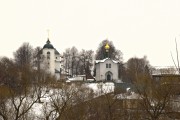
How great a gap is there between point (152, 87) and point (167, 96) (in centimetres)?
177

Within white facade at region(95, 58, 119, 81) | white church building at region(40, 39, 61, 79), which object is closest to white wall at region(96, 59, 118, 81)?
white facade at region(95, 58, 119, 81)

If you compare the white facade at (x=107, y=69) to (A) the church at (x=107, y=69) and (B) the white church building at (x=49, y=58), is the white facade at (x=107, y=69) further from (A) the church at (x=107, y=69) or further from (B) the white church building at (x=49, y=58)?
A: (B) the white church building at (x=49, y=58)

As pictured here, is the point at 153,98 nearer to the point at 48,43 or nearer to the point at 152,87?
the point at 152,87

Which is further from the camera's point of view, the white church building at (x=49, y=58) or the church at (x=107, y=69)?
the white church building at (x=49, y=58)

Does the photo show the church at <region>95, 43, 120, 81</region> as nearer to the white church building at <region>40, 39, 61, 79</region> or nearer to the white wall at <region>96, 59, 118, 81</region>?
the white wall at <region>96, 59, 118, 81</region>

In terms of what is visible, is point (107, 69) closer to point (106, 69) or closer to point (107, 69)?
point (107, 69)

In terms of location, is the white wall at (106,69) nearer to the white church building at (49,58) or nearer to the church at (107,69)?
the church at (107,69)

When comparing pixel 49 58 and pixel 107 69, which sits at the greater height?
pixel 49 58

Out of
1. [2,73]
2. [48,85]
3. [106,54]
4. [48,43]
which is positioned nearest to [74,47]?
[48,43]

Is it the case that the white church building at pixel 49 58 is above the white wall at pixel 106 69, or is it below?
above

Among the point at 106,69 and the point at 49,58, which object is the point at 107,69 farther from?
the point at 49,58

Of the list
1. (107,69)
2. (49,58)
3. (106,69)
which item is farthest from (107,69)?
(49,58)

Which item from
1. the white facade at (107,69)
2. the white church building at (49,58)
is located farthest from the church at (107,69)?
the white church building at (49,58)

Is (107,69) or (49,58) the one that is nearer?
(107,69)
